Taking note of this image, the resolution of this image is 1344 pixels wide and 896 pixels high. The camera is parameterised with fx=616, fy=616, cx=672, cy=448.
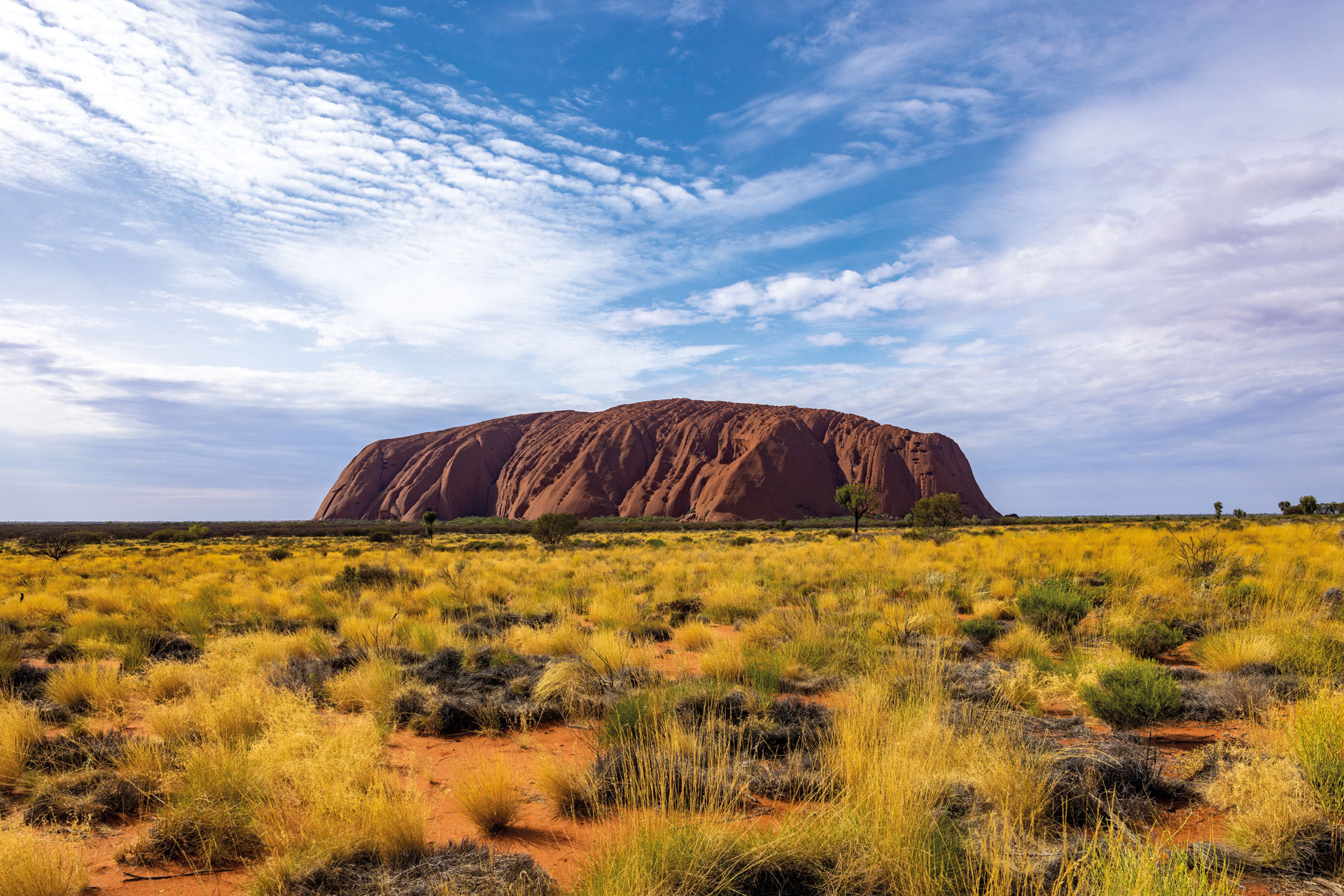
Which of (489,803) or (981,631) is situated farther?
(981,631)

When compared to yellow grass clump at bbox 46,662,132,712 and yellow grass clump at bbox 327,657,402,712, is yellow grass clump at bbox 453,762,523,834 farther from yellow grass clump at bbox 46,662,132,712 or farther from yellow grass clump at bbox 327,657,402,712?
yellow grass clump at bbox 46,662,132,712

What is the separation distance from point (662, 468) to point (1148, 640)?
311 ft

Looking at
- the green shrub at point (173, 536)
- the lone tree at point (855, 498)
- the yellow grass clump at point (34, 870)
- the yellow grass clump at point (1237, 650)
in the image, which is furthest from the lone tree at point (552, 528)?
the green shrub at point (173, 536)

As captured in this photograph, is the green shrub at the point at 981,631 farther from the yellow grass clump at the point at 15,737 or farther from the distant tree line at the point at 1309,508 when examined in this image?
the distant tree line at the point at 1309,508

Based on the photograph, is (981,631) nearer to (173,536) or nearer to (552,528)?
(552,528)

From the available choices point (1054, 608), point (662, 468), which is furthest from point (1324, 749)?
point (662, 468)

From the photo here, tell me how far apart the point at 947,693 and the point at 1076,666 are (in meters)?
1.92

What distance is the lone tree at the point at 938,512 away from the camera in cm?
3334

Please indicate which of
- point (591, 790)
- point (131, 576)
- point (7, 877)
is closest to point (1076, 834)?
point (591, 790)

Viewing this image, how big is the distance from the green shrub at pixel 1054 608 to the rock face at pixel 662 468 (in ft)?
244

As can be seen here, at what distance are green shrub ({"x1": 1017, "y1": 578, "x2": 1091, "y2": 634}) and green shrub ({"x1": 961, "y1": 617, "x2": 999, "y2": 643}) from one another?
80 centimetres

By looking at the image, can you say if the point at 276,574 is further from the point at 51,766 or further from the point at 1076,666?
the point at 1076,666

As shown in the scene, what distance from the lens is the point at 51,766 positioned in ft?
16.2

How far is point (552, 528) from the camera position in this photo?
91.2 ft
